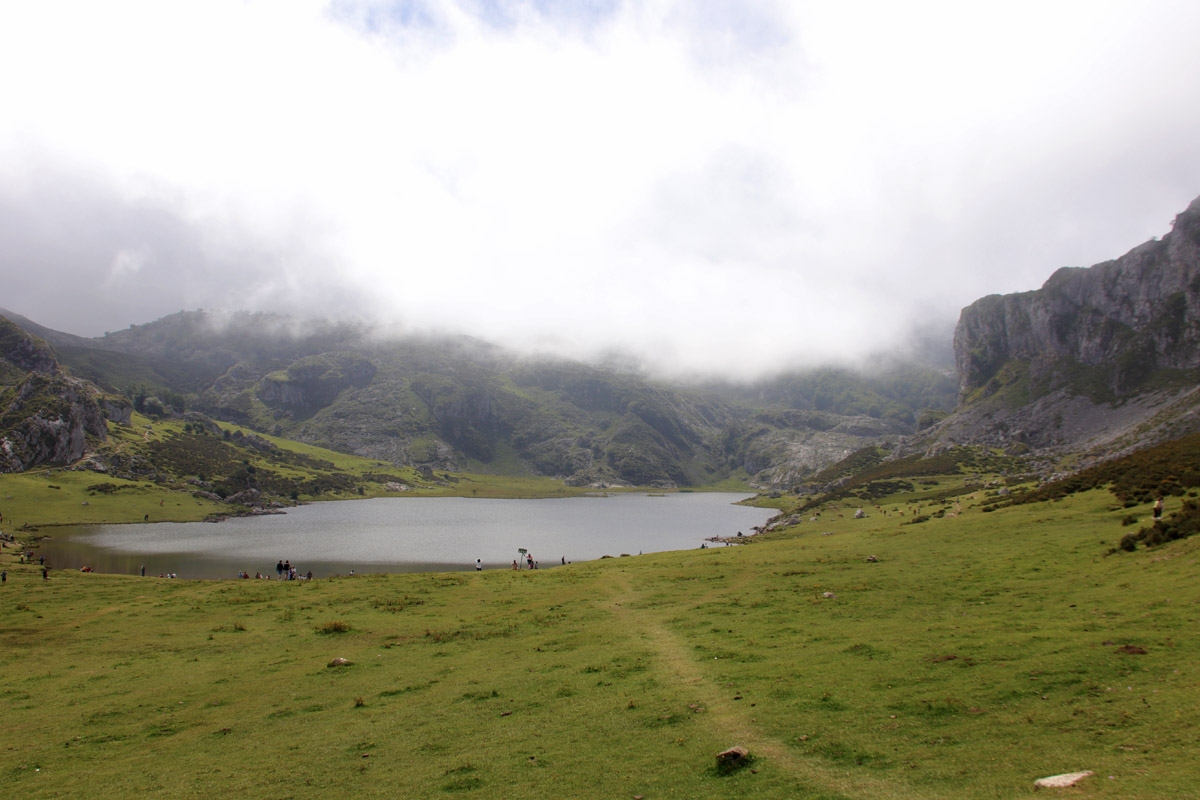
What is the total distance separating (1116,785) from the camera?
1073cm

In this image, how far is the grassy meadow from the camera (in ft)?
46.1

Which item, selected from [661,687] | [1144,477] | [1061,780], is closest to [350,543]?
[661,687]

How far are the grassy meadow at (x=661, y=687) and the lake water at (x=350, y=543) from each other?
63256mm

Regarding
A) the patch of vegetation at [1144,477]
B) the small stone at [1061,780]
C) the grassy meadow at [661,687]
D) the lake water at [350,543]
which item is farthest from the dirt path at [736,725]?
the lake water at [350,543]

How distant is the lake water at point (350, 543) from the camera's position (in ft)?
324

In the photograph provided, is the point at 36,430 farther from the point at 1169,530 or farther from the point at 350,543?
the point at 1169,530

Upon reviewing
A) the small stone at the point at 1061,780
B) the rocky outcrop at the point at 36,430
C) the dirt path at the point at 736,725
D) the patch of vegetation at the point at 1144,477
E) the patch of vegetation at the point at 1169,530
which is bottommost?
the dirt path at the point at 736,725

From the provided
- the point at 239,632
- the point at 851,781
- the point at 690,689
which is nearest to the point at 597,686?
the point at 690,689

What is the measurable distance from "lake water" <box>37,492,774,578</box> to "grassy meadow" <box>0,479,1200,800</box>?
208 ft

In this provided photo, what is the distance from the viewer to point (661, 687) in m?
21.5

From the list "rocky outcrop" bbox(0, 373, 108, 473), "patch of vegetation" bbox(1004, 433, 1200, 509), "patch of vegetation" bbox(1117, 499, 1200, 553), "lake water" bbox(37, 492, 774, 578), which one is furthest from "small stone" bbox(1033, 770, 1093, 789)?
"rocky outcrop" bbox(0, 373, 108, 473)

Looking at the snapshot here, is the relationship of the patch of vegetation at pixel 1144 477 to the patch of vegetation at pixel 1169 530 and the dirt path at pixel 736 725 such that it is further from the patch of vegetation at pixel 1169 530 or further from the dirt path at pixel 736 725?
the dirt path at pixel 736 725

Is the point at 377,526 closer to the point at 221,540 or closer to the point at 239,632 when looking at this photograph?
the point at 221,540

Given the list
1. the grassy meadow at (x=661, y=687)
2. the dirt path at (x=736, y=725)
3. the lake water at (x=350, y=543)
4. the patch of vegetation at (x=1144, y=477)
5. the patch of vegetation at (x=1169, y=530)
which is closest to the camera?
the dirt path at (x=736, y=725)
